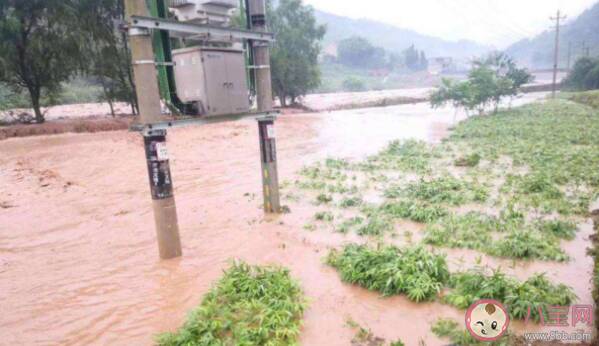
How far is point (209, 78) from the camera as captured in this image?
5406 millimetres

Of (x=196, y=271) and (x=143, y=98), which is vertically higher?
(x=143, y=98)

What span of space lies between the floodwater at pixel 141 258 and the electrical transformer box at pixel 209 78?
2287mm

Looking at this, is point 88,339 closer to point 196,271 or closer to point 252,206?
point 196,271

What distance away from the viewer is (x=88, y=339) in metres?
4.08

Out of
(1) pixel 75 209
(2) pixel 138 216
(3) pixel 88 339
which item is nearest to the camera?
(3) pixel 88 339

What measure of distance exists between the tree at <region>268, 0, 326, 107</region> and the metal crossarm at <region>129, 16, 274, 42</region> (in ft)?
99.9

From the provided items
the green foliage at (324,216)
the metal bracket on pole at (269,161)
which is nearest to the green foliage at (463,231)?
the green foliage at (324,216)

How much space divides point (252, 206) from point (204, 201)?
146 cm

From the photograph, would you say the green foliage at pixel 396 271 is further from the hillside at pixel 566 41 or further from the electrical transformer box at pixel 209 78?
the hillside at pixel 566 41

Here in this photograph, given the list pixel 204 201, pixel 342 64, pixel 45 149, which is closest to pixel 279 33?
pixel 45 149

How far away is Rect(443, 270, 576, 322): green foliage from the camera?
3.92m

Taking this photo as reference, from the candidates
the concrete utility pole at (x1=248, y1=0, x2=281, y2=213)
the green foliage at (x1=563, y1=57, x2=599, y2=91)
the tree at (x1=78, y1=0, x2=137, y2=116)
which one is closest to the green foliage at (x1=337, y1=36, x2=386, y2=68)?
the green foliage at (x1=563, y1=57, x2=599, y2=91)

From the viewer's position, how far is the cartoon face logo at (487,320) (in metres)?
3.54

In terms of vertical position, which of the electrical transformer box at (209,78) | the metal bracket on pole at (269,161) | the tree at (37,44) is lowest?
the metal bracket on pole at (269,161)
